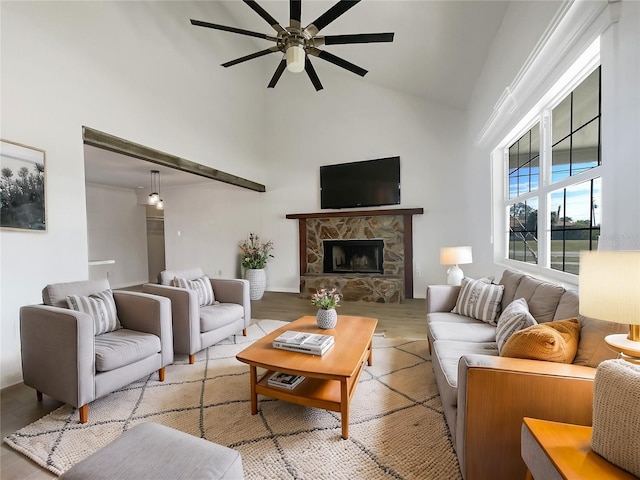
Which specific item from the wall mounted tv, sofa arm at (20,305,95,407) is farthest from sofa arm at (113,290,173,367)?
the wall mounted tv

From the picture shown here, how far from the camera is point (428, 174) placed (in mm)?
4906

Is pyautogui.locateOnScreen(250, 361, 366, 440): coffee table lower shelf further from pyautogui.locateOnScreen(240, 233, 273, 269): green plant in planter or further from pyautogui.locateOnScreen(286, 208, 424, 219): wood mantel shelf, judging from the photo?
pyautogui.locateOnScreen(240, 233, 273, 269): green plant in planter

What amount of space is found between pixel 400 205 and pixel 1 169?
4801mm

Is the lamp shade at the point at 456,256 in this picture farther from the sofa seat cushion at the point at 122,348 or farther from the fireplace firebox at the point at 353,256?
the sofa seat cushion at the point at 122,348

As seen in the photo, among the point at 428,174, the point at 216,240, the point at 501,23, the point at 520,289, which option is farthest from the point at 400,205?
the point at 216,240

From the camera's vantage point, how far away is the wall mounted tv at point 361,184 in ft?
16.6

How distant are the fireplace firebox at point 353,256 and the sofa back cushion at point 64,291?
3802 mm

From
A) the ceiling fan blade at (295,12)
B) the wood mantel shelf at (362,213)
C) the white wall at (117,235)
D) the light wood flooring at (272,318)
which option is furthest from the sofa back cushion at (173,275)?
the white wall at (117,235)

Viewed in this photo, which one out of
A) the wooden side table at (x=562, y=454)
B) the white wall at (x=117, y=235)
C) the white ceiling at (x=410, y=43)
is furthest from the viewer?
the white wall at (x=117, y=235)

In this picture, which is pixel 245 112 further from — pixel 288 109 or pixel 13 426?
pixel 13 426

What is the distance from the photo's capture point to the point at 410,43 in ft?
11.1

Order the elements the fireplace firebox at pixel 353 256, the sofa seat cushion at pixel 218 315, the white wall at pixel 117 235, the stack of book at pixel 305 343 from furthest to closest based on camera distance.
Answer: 1. the white wall at pixel 117 235
2. the fireplace firebox at pixel 353 256
3. the sofa seat cushion at pixel 218 315
4. the stack of book at pixel 305 343

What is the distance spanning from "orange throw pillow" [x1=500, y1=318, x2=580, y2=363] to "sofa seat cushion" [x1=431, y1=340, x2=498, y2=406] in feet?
0.96

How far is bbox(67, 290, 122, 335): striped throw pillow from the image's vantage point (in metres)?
2.04
